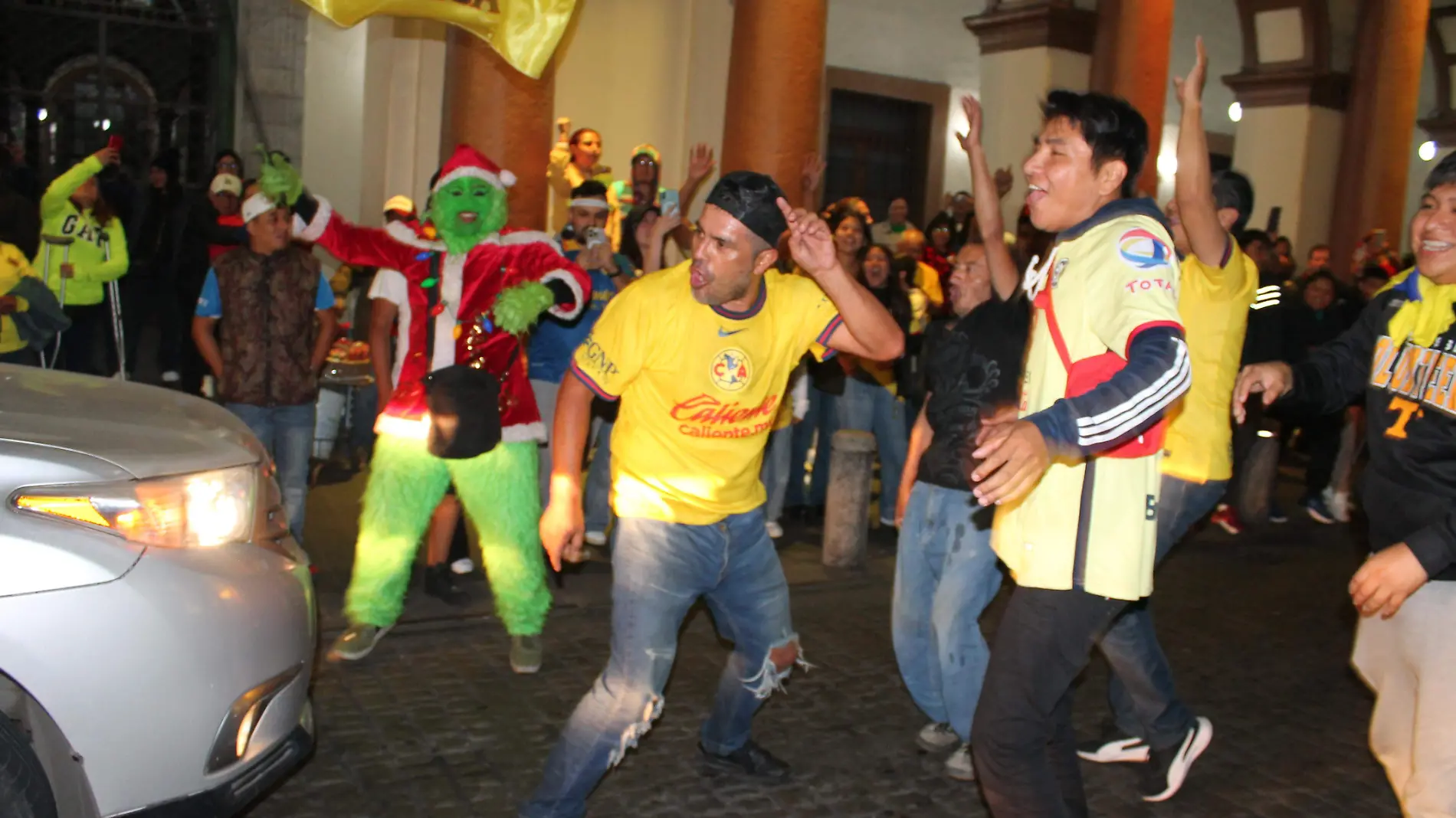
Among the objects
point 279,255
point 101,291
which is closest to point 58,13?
point 101,291

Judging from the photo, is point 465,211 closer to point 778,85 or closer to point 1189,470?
point 1189,470

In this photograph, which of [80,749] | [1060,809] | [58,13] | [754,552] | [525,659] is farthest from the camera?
[58,13]

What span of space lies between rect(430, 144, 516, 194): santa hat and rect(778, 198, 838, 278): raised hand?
8.30ft

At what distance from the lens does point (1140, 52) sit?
45.0ft

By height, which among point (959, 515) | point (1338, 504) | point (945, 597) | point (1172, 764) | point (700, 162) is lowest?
point (1172, 764)

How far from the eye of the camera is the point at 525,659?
5719mm

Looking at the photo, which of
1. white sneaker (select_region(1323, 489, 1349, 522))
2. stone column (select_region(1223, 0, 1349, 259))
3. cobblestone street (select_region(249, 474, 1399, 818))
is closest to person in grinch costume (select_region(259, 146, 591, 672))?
cobblestone street (select_region(249, 474, 1399, 818))

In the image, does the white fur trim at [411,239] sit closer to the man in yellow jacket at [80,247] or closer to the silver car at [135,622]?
the silver car at [135,622]

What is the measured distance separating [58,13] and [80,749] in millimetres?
13082

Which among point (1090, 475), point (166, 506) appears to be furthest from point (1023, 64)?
point (166, 506)

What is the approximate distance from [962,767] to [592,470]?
3713mm

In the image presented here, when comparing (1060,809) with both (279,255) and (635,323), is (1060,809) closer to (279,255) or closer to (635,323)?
(635,323)

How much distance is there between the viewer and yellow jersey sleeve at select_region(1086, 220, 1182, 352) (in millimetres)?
3082

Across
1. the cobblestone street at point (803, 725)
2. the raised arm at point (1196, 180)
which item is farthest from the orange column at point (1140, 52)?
the raised arm at point (1196, 180)
